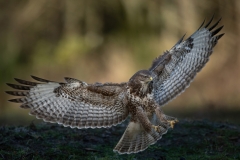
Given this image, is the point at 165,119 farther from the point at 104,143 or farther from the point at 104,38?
the point at 104,38

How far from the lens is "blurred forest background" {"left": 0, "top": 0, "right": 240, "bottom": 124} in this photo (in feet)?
45.2

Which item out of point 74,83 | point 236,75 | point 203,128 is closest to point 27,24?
point 236,75

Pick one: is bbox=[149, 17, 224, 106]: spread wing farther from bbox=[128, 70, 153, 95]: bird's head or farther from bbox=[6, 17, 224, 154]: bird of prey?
bbox=[128, 70, 153, 95]: bird's head

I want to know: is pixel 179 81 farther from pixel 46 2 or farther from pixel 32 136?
pixel 46 2

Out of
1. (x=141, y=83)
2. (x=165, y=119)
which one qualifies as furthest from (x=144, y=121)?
(x=141, y=83)

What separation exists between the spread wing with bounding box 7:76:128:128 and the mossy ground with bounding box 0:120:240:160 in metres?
0.43

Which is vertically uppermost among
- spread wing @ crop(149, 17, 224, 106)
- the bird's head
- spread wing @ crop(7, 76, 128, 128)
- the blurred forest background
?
the blurred forest background

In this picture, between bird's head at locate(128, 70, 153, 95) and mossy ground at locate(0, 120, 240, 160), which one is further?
→ mossy ground at locate(0, 120, 240, 160)

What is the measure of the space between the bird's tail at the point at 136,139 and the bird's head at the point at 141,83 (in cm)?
43

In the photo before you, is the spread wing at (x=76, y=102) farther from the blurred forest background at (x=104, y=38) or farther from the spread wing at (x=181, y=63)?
the blurred forest background at (x=104, y=38)

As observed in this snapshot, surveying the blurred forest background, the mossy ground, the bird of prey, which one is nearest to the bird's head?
the bird of prey

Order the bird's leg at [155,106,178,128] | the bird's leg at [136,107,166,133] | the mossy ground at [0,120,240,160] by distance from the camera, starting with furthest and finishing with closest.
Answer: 1. the mossy ground at [0,120,240,160]
2. the bird's leg at [136,107,166,133]
3. the bird's leg at [155,106,178,128]

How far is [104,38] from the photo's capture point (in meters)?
14.6

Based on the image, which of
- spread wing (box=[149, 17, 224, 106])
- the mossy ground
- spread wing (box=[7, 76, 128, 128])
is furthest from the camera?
spread wing (box=[149, 17, 224, 106])
